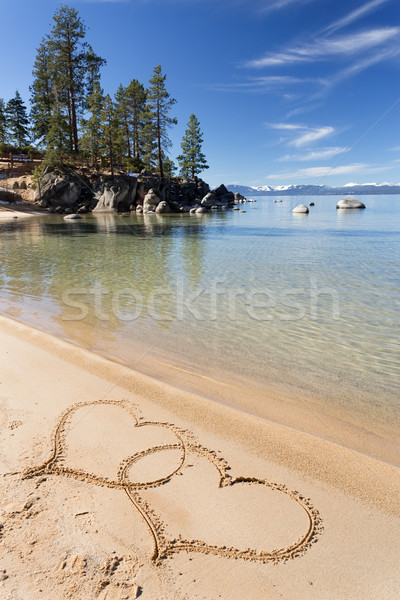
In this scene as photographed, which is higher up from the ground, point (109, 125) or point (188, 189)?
point (109, 125)

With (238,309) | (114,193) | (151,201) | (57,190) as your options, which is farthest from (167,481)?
(57,190)

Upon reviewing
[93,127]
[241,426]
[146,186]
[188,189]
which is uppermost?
[93,127]

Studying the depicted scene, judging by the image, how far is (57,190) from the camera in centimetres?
4153

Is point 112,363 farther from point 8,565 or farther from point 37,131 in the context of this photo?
point 37,131

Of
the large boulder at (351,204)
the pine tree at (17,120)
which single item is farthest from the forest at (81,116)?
the large boulder at (351,204)

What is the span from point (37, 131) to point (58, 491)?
60.0 m

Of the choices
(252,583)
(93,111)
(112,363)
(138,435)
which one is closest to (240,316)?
(112,363)

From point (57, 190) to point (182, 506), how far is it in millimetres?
46010

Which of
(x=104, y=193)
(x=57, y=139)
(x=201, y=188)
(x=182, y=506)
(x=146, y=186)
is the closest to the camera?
(x=182, y=506)

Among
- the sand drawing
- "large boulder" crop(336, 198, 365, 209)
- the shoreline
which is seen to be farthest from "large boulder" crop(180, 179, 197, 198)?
the sand drawing

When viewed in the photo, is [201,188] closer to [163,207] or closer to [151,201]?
[151,201]

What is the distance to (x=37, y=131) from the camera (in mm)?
49875

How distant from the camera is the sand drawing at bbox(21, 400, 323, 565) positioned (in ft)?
6.54

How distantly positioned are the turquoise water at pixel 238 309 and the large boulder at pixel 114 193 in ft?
94.6
